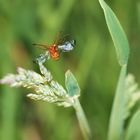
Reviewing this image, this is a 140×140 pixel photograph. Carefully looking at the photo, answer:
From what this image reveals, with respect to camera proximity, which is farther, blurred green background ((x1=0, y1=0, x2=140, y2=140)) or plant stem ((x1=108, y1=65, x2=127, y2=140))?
blurred green background ((x1=0, y1=0, x2=140, y2=140))

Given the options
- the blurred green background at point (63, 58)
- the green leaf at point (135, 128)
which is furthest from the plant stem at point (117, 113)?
the blurred green background at point (63, 58)

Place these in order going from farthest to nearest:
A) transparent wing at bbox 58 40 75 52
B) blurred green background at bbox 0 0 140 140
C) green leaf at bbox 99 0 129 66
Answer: blurred green background at bbox 0 0 140 140
transparent wing at bbox 58 40 75 52
green leaf at bbox 99 0 129 66

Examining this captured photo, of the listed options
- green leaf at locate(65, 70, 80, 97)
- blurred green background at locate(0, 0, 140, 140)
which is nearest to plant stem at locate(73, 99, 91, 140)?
green leaf at locate(65, 70, 80, 97)

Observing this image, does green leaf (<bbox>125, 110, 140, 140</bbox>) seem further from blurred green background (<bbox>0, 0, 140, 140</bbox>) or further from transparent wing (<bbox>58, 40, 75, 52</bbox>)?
blurred green background (<bbox>0, 0, 140, 140</bbox>)

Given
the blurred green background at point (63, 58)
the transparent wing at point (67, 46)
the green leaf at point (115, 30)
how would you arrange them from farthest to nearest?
the blurred green background at point (63, 58)
the transparent wing at point (67, 46)
the green leaf at point (115, 30)

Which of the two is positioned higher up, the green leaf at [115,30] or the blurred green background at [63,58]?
the blurred green background at [63,58]

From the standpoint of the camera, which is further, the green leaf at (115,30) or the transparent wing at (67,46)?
the transparent wing at (67,46)

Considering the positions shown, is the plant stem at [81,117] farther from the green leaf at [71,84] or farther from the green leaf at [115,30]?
the green leaf at [115,30]

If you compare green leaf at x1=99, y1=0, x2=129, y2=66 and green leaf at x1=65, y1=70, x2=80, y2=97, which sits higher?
green leaf at x1=99, y1=0, x2=129, y2=66

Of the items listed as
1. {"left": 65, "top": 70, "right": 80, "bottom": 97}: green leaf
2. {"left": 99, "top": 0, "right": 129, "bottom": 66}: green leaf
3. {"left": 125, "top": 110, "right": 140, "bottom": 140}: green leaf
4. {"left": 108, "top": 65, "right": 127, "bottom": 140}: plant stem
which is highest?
{"left": 99, "top": 0, "right": 129, "bottom": 66}: green leaf

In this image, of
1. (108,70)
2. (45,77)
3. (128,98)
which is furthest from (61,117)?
(45,77)
